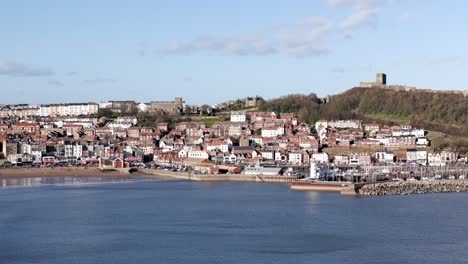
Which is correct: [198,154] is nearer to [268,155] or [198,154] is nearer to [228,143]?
[228,143]

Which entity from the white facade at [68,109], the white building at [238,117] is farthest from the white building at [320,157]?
the white facade at [68,109]

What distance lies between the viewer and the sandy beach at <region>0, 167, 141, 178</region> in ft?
99.6

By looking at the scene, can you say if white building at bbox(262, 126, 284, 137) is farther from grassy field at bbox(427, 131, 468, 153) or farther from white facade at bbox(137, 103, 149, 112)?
white facade at bbox(137, 103, 149, 112)

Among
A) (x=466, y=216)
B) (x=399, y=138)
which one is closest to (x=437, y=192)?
(x=466, y=216)

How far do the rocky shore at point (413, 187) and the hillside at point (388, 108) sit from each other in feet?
38.0

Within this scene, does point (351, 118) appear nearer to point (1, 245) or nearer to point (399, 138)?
point (399, 138)

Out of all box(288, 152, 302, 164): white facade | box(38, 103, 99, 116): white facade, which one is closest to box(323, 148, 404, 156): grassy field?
box(288, 152, 302, 164): white facade

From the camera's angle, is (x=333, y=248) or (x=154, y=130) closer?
(x=333, y=248)

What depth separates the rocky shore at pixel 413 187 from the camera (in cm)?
2352

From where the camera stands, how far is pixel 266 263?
43.3ft

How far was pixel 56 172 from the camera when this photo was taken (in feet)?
102

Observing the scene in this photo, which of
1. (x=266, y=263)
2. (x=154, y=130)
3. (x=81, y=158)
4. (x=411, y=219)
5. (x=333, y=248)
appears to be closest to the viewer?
(x=266, y=263)

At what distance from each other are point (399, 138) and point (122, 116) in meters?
17.3

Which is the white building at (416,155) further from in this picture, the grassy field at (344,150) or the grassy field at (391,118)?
the grassy field at (391,118)
